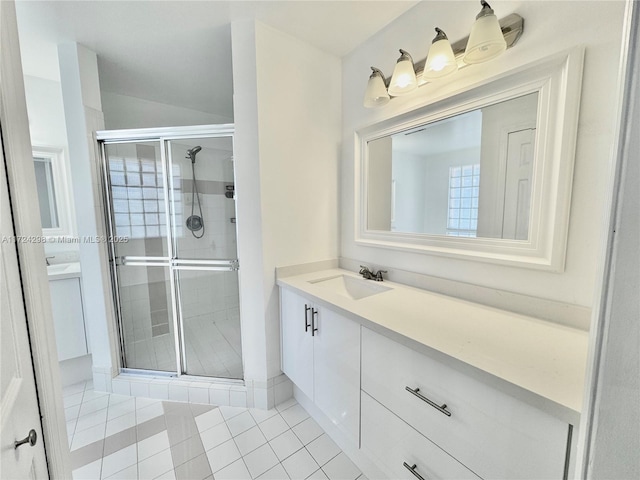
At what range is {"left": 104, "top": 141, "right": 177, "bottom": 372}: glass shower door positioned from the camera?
203cm

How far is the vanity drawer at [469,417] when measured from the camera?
2.14 ft

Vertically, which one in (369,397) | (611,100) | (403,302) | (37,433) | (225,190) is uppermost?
(611,100)

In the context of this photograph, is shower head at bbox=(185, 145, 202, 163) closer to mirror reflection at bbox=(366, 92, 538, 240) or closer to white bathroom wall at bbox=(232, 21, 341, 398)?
white bathroom wall at bbox=(232, 21, 341, 398)

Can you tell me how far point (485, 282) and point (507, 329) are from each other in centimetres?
31

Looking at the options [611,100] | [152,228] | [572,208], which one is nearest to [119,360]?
[152,228]

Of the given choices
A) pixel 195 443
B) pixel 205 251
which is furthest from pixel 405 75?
pixel 195 443

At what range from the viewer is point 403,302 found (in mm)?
1289

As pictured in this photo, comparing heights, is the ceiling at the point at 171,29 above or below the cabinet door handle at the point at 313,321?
above

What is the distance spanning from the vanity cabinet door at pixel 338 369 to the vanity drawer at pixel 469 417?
0.13 m

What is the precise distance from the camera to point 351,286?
181 cm

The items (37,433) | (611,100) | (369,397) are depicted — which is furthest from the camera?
(369,397)

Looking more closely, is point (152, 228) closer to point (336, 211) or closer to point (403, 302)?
point (336, 211)

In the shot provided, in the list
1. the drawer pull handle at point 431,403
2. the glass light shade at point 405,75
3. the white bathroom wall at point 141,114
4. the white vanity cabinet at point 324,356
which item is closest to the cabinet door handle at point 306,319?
the white vanity cabinet at point 324,356

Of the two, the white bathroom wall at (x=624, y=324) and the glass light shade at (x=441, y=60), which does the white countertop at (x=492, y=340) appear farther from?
the glass light shade at (x=441, y=60)
